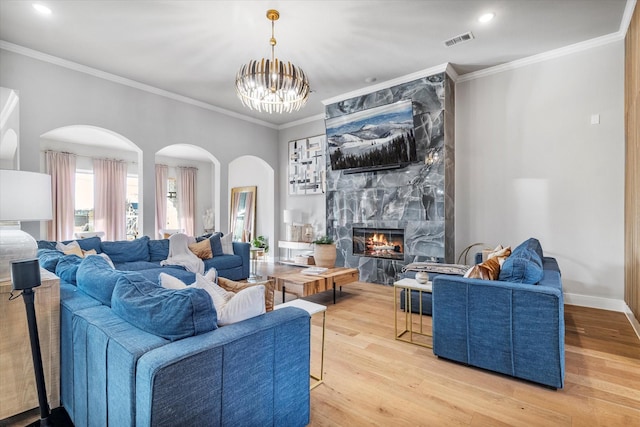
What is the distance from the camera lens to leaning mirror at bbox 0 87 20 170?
12.2 feet

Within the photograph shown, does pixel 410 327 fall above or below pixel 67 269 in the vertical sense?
below

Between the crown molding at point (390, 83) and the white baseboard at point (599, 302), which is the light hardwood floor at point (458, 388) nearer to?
the white baseboard at point (599, 302)

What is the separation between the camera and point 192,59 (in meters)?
4.40

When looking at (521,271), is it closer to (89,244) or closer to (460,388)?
(460,388)

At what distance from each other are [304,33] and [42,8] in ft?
8.86

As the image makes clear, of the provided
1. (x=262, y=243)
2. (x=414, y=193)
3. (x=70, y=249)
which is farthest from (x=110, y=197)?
(x=414, y=193)

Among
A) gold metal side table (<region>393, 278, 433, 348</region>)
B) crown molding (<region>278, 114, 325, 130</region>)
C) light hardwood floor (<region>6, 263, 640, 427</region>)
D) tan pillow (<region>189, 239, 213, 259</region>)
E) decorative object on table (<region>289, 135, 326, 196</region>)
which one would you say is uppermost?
crown molding (<region>278, 114, 325, 130</region>)

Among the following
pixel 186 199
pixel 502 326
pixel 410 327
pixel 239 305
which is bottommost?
pixel 410 327

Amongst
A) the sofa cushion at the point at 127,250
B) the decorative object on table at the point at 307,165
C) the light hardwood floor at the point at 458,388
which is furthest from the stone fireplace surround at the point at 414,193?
the sofa cushion at the point at 127,250

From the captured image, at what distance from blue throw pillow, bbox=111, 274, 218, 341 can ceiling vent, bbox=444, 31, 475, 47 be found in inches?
163

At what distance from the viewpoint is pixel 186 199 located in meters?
10.0

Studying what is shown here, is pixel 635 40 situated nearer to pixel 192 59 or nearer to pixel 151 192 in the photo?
pixel 192 59

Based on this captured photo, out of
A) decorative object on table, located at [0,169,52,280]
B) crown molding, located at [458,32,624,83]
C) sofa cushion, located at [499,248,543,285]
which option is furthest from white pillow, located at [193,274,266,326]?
crown molding, located at [458,32,624,83]

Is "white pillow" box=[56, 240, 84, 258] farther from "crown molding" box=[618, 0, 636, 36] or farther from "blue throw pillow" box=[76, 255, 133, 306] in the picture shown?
"crown molding" box=[618, 0, 636, 36]
